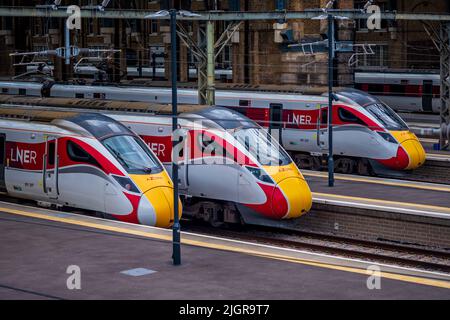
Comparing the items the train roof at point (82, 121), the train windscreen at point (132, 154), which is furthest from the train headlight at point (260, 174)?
the train roof at point (82, 121)

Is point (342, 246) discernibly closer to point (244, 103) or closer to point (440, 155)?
point (244, 103)

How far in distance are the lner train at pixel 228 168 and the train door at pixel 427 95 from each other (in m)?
29.0

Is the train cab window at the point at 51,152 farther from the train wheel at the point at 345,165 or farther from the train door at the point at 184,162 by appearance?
the train wheel at the point at 345,165

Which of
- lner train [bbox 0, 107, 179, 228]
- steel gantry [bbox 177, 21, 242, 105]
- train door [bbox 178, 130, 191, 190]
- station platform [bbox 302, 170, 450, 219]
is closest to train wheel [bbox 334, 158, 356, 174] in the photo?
station platform [bbox 302, 170, 450, 219]

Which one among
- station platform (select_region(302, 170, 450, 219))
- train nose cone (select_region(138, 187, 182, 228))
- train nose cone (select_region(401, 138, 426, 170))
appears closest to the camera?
train nose cone (select_region(138, 187, 182, 228))

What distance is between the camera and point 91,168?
24328mm

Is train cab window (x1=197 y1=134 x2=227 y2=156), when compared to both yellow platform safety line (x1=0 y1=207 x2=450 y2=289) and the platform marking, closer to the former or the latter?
yellow platform safety line (x1=0 y1=207 x2=450 y2=289)

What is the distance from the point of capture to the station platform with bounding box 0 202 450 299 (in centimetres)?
1736

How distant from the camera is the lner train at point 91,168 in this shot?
24062 mm

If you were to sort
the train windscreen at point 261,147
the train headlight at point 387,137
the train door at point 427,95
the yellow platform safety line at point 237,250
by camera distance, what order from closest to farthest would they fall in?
the yellow platform safety line at point 237,250
the train windscreen at point 261,147
the train headlight at point 387,137
the train door at point 427,95

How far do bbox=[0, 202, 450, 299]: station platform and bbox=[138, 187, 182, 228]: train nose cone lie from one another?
2.39 ft

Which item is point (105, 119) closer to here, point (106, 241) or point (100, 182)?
point (100, 182)

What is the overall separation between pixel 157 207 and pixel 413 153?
1387 centimetres
